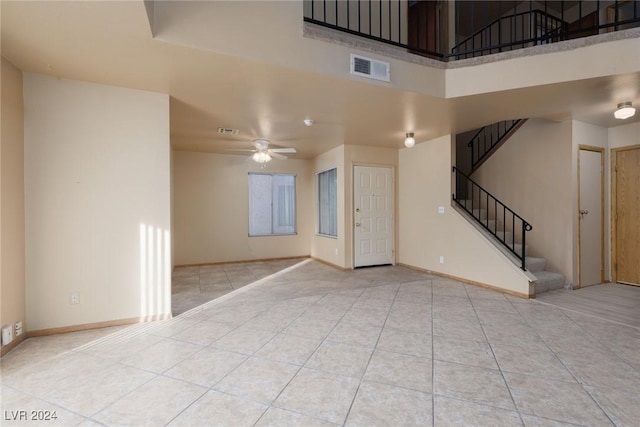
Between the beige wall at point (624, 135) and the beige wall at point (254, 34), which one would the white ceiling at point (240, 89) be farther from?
the beige wall at point (624, 135)

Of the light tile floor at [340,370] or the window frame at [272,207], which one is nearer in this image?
the light tile floor at [340,370]

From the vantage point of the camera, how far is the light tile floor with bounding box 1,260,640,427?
1.83m

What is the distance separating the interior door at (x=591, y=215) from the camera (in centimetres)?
465

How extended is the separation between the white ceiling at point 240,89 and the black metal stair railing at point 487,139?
3.65 feet

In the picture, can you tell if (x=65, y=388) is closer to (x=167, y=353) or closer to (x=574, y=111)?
(x=167, y=353)

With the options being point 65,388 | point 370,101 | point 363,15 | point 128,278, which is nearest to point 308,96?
point 370,101

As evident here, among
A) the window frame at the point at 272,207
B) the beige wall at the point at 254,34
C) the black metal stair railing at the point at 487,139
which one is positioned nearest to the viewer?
the beige wall at the point at 254,34

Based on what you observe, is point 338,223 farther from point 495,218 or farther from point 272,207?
point 495,218

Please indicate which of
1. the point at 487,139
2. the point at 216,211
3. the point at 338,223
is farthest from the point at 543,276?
the point at 216,211

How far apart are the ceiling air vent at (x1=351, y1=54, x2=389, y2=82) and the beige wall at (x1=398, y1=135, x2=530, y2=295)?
2641 millimetres

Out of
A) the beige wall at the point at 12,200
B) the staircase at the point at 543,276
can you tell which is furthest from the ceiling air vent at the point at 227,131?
the staircase at the point at 543,276

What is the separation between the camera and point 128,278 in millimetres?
3252

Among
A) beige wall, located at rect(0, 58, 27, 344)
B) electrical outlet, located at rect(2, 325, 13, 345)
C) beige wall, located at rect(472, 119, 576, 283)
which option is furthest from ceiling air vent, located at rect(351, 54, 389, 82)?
electrical outlet, located at rect(2, 325, 13, 345)

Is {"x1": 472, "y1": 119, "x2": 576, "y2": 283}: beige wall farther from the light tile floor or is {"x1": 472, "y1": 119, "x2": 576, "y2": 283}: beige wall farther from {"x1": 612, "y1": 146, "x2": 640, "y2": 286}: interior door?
the light tile floor
